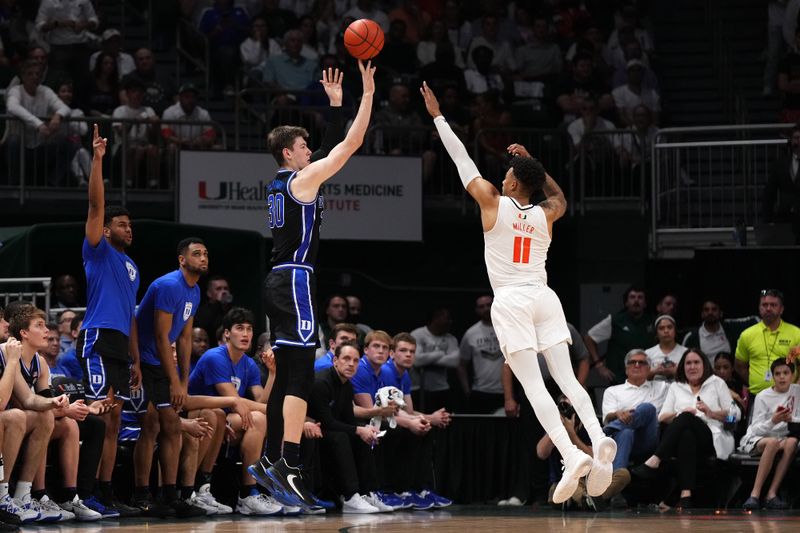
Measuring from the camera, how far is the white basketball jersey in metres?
9.91

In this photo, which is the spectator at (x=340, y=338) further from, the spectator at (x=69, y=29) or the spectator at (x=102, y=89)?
the spectator at (x=69, y=29)

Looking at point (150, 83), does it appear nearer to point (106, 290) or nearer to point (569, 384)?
point (106, 290)

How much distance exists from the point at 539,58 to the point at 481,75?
104 centimetres

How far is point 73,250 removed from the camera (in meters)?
14.9

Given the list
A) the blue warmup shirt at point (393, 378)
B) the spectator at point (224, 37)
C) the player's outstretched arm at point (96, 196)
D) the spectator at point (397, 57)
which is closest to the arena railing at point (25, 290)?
the player's outstretched arm at point (96, 196)

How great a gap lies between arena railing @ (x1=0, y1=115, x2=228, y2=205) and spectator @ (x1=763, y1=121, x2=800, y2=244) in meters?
6.51

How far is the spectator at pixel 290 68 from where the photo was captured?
61.9 feet

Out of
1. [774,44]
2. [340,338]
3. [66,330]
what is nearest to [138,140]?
[66,330]

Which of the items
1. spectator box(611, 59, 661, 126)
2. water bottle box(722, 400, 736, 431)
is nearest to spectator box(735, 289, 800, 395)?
water bottle box(722, 400, 736, 431)

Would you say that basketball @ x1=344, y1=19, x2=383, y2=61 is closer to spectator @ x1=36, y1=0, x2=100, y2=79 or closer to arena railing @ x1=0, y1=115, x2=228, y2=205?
arena railing @ x1=0, y1=115, x2=228, y2=205

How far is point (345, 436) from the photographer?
42.2 feet

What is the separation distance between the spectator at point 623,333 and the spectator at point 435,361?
1617mm

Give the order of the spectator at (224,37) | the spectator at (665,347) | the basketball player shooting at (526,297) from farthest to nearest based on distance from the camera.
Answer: the spectator at (224,37) < the spectator at (665,347) < the basketball player shooting at (526,297)

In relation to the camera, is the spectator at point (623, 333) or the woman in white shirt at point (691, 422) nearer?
the woman in white shirt at point (691, 422)
